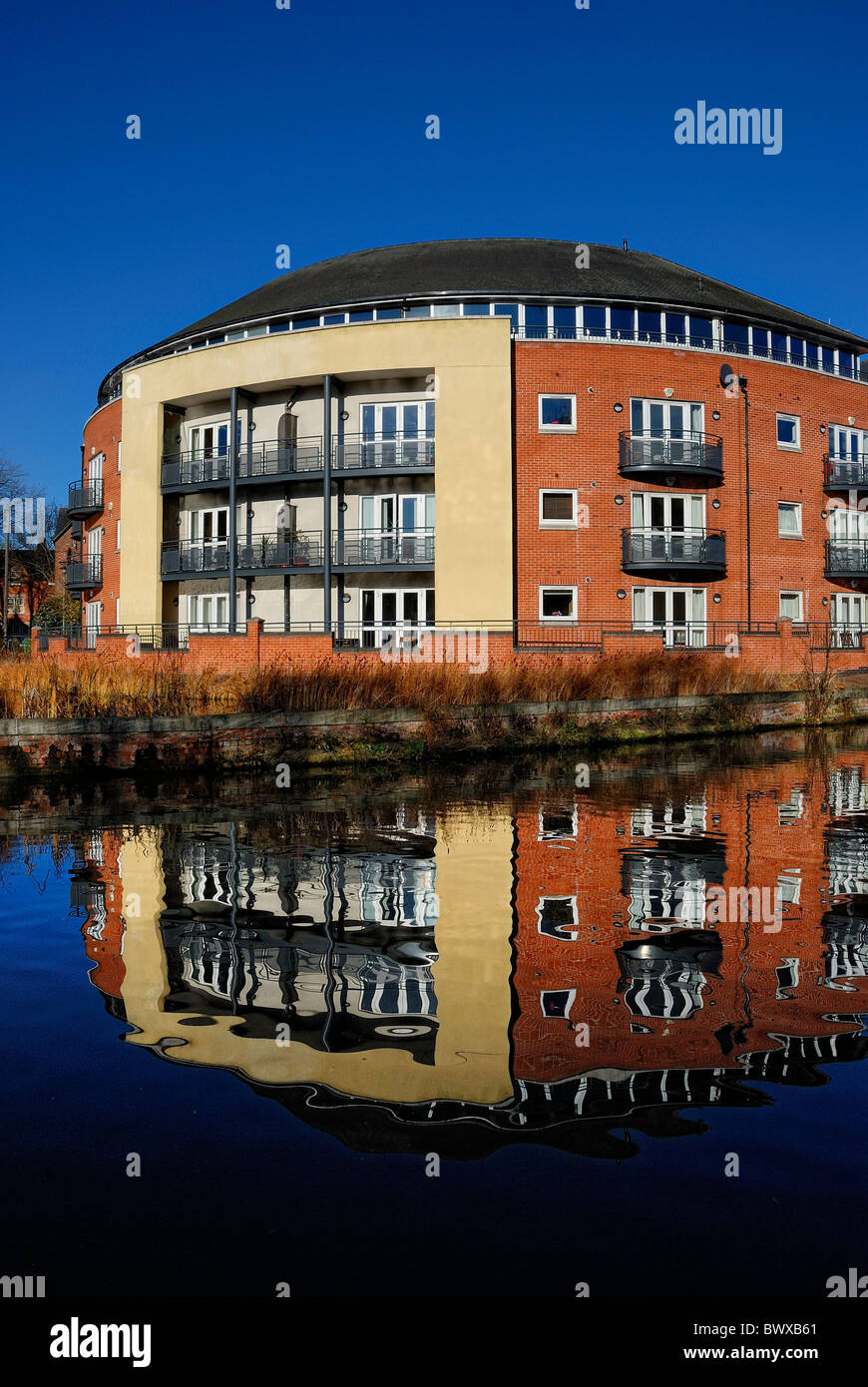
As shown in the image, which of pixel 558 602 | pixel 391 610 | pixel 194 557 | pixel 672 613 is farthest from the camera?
pixel 194 557

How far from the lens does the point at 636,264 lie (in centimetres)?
3722

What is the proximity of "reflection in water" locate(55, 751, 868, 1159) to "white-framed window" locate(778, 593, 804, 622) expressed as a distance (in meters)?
26.1

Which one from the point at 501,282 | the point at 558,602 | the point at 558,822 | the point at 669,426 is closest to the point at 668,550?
the point at 558,602

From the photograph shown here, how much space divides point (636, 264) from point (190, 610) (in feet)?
66.0

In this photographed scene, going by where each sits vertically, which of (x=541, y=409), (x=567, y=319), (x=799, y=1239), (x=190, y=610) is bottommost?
(x=799, y=1239)

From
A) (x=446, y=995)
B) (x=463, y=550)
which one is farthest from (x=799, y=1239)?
(x=463, y=550)

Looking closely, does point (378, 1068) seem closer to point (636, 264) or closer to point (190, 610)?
point (190, 610)

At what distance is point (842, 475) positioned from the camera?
36219mm

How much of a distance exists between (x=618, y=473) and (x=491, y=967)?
28524mm

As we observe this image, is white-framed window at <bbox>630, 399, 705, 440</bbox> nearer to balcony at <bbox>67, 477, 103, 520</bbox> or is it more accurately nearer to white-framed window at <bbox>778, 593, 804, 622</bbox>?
white-framed window at <bbox>778, 593, 804, 622</bbox>

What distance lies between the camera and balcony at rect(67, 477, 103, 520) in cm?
4250

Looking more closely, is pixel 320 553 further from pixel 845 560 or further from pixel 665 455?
pixel 845 560

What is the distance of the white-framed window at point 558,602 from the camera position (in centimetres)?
3175

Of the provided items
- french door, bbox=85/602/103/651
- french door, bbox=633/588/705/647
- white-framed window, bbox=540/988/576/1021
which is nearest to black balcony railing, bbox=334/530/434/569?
french door, bbox=633/588/705/647
